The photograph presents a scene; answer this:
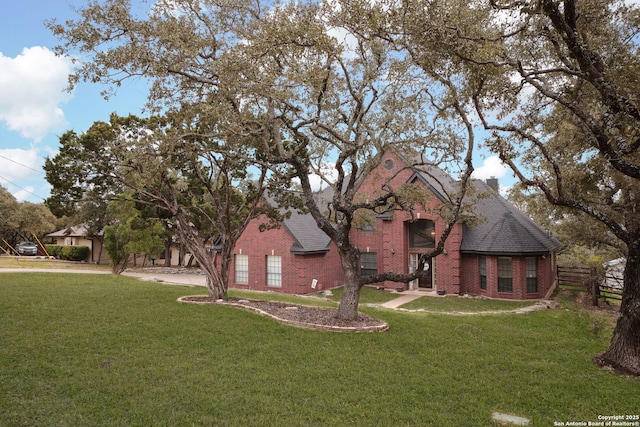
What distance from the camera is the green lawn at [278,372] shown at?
561cm

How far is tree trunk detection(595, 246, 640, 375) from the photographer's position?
763cm

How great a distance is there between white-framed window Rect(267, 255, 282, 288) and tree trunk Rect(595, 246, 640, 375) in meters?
16.1

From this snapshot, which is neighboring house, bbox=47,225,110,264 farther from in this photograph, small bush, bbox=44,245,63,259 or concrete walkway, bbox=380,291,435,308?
concrete walkway, bbox=380,291,435,308

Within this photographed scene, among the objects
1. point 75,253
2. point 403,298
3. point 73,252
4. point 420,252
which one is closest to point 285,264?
point 403,298

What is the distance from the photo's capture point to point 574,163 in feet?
46.5

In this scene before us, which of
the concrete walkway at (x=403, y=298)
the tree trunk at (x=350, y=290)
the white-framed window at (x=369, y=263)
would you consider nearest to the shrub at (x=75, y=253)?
the white-framed window at (x=369, y=263)

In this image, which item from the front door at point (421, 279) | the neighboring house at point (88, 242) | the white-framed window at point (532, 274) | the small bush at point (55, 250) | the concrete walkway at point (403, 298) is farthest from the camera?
the small bush at point (55, 250)

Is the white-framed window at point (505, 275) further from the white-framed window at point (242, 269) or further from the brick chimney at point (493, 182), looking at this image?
the white-framed window at point (242, 269)

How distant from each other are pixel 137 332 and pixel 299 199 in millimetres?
7424

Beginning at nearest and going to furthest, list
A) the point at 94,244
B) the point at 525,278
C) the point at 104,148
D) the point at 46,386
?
the point at 46,386 → the point at 104,148 → the point at 525,278 → the point at 94,244

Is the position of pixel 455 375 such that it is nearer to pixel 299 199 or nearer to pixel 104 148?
pixel 299 199

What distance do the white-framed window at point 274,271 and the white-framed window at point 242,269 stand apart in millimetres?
1678

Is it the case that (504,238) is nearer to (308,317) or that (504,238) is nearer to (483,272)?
(483,272)

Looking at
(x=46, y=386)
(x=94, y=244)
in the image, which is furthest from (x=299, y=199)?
(x=94, y=244)
